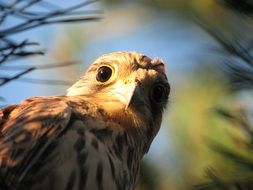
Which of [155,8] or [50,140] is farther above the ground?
[155,8]

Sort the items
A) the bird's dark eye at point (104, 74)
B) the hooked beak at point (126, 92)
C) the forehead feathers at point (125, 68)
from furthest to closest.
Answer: the bird's dark eye at point (104, 74) → the forehead feathers at point (125, 68) → the hooked beak at point (126, 92)

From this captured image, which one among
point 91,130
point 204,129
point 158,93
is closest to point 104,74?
point 158,93

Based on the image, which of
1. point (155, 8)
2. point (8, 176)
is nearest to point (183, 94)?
point (155, 8)

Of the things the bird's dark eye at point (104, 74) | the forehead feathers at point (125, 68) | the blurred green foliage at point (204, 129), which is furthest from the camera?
the bird's dark eye at point (104, 74)

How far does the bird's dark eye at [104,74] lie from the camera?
3.65 m

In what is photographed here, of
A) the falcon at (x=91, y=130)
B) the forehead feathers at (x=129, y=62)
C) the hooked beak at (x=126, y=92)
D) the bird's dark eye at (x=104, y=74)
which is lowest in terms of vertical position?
the falcon at (x=91, y=130)

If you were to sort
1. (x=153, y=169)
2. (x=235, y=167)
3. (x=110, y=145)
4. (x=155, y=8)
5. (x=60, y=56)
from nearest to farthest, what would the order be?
(x=235, y=167) < (x=110, y=145) < (x=153, y=169) < (x=155, y=8) < (x=60, y=56)

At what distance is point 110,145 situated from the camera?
319 cm

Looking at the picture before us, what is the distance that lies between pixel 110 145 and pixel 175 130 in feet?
5.12

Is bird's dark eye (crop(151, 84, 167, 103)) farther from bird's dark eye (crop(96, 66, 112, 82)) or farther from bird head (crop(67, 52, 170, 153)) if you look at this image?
→ bird's dark eye (crop(96, 66, 112, 82))

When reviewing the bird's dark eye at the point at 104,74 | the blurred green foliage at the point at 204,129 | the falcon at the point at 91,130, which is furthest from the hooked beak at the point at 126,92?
the blurred green foliage at the point at 204,129

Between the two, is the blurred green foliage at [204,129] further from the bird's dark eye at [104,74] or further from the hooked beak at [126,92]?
the bird's dark eye at [104,74]

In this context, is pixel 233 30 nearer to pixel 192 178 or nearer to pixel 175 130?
pixel 192 178

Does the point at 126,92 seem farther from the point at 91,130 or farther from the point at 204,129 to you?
the point at 204,129
